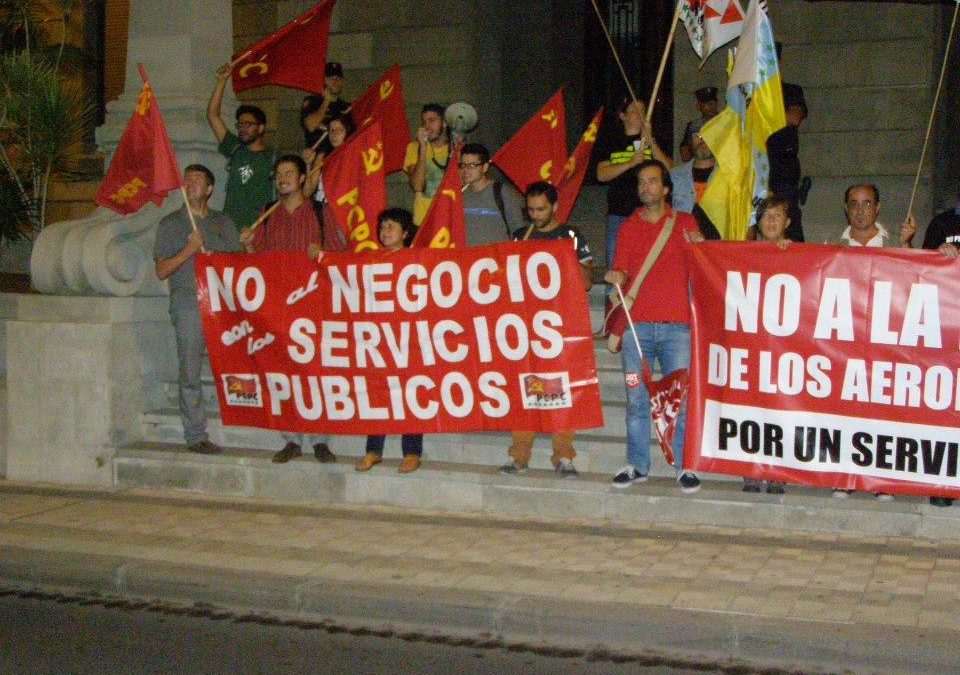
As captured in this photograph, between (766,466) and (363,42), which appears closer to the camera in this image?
(766,466)

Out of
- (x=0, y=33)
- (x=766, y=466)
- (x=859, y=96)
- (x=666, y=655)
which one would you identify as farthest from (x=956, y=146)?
(x=0, y=33)

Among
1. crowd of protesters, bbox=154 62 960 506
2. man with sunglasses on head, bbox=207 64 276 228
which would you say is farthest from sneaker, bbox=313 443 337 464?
man with sunglasses on head, bbox=207 64 276 228

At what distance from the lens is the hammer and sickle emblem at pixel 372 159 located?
A: 9.95 m

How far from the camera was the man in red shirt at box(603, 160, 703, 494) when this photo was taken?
8703 millimetres

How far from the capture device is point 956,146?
13562 mm

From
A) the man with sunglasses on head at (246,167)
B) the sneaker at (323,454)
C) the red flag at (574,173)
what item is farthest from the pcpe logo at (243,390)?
the red flag at (574,173)

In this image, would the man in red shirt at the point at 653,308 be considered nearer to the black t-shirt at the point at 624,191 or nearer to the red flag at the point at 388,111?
the black t-shirt at the point at 624,191

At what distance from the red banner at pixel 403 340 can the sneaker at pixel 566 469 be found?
0.95ft

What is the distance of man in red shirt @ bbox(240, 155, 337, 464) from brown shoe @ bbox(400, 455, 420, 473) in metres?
0.67

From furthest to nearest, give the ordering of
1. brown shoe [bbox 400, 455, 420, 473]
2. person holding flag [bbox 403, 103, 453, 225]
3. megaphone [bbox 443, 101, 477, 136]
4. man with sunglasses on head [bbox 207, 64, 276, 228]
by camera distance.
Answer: megaphone [bbox 443, 101, 477, 136]
man with sunglasses on head [bbox 207, 64, 276, 228]
person holding flag [bbox 403, 103, 453, 225]
brown shoe [bbox 400, 455, 420, 473]

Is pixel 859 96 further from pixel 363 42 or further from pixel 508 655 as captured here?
pixel 508 655

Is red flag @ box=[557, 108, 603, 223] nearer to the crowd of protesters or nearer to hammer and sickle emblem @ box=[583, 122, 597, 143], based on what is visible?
hammer and sickle emblem @ box=[583, 122, 597, 143]

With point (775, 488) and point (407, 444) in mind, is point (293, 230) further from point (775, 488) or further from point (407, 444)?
point (775, 488)

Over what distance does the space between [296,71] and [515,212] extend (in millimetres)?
2300
